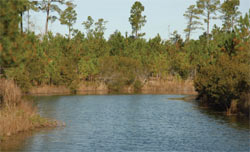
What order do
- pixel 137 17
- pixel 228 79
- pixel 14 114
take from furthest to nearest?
pixel 137 17
pixel 228 79
pixel 14 114

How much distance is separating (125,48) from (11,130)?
6482 cm

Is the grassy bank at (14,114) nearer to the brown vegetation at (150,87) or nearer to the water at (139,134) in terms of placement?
the water at (139,134)

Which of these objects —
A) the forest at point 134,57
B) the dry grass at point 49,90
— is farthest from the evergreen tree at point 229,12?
the dry grass at point 49,90

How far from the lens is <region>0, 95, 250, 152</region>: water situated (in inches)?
861

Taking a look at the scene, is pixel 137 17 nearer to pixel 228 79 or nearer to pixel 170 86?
pixel 170 86

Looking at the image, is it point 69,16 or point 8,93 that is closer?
point 8,93

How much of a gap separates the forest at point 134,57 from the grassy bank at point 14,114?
7.72 ft

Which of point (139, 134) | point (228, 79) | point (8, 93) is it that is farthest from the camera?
point (228, 79)

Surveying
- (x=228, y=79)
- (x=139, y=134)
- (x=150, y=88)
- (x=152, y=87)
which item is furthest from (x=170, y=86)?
(x=139, y=134)

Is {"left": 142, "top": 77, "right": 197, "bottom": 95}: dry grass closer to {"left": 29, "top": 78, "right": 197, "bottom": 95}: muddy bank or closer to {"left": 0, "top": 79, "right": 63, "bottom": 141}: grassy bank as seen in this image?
{"left": 29, "top": 78, "right": 197, "bottom": 95}: muddy bank

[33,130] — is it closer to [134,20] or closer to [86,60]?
[86,60]

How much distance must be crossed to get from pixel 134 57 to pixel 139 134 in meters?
57.3

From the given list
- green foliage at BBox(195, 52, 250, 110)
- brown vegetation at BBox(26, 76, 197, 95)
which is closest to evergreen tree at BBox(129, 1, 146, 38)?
brown vegetation at BBox(26, 76, 197, 95)

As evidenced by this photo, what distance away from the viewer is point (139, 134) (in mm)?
26500
